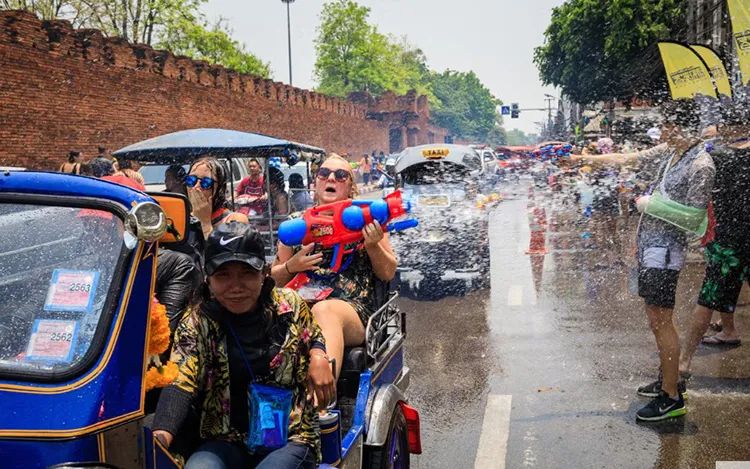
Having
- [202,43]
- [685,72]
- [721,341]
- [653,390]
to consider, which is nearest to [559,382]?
[653,390]

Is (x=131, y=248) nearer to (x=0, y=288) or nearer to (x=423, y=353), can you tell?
(x=0, y=288)

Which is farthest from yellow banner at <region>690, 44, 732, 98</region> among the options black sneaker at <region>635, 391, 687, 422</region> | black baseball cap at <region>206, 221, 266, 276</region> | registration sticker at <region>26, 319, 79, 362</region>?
registration sticker at <region>26, 319, 79, 362</region>

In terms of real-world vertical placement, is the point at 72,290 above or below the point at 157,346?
above

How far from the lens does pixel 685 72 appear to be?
11.8 meters

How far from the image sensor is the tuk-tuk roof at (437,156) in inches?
460

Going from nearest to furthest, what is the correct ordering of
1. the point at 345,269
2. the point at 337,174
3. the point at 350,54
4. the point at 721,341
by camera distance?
the point at 345,269
the point at 337,174
the point at 721,341
the point at 350,54

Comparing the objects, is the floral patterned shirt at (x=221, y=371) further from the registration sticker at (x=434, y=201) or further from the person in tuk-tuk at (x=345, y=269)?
the registration sticker at (x=434, y=201)

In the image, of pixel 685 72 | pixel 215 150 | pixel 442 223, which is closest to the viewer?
pixel 215 150

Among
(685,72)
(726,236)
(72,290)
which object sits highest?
(685,72)

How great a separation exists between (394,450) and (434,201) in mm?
7681

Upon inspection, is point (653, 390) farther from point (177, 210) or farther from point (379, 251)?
point (177, 210)

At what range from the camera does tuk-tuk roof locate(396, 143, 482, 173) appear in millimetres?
11672

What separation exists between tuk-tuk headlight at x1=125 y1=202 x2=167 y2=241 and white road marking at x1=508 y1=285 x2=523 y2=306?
733cm

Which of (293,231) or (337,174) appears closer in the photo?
(293,231)
